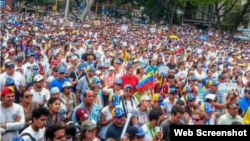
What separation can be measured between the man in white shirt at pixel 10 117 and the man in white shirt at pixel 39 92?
1.14 m

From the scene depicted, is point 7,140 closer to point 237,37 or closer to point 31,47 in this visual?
point 31,47

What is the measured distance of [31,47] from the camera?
13.5 m

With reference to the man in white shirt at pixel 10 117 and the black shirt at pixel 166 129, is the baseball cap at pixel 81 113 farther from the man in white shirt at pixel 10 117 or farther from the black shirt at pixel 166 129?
the black shirt at pixel 166 129

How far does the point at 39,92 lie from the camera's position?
6.54 metres

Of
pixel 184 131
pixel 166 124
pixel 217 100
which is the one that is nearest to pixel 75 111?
pixel 166 124

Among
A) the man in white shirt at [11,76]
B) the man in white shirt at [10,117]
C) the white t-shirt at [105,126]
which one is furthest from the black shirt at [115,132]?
the man in white shirt at [11,76]

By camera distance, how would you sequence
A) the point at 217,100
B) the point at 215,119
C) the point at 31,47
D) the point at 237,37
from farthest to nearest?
the point at 237,37 → the point at 31,47 → the point at 217,100 → the point at 215,119

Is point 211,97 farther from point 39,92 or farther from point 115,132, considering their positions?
point 39,92

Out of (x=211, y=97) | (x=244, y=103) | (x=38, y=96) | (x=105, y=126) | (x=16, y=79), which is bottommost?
(x=105, y=126)

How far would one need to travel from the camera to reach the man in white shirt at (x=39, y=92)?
6.45m

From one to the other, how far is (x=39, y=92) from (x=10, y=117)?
1379mm

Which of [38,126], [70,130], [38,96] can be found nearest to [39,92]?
[38,96]

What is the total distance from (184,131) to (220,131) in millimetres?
431

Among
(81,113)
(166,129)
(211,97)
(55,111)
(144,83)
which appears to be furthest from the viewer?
(144,83)
